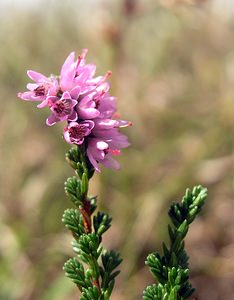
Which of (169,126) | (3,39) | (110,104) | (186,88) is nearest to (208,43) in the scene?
(186,88)

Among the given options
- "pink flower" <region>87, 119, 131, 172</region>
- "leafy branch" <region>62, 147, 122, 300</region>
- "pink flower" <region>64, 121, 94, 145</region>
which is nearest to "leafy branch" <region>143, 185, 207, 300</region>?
"leafy branch" <region>62, 147, 122, 300</region>

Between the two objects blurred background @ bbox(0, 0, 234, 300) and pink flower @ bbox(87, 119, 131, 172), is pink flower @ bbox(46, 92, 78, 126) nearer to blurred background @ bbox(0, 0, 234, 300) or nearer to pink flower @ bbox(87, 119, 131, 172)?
pink flower @ bbox(87, 119, 131, 172)

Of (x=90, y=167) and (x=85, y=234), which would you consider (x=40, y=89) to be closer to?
(x=90, y=167)

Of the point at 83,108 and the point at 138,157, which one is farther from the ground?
the point at 138,157

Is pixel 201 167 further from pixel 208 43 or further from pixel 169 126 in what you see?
pixel 208 43

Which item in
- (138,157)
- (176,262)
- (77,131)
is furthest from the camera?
(138,157)

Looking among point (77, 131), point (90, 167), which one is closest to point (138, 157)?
point (90, 167)

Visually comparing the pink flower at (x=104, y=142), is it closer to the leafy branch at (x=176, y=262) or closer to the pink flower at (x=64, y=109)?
the pink flower at (x=64, y=109)
